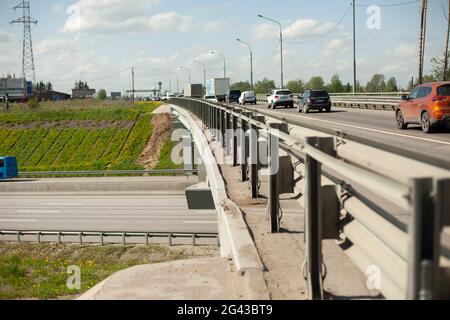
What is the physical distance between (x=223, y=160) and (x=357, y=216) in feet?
32.2

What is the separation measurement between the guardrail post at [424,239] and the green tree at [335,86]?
315ft

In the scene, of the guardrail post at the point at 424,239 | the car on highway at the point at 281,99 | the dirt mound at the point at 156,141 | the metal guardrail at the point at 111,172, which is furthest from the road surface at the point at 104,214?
the guardrail post at the point at 424,239

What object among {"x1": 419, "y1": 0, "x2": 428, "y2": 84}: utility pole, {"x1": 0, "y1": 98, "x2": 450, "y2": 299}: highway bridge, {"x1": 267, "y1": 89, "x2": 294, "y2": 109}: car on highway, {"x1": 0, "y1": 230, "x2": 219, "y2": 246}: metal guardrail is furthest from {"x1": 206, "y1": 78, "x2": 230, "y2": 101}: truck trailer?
{"x1": 0, "y1": 98, "x2": 450, "y2": 299}: highway bridge

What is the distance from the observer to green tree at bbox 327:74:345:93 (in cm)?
9975

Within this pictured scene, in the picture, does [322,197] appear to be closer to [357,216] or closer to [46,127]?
[357,216]

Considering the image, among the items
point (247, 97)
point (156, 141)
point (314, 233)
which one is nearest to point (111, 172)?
point (156, 141)

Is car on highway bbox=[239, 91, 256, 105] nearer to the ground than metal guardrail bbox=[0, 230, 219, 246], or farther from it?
farther from it

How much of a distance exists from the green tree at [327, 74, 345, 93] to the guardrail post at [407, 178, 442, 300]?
96.1 metres

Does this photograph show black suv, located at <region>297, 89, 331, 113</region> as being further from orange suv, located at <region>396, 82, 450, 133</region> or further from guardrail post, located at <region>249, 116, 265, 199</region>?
guardrail post, located at <region>249, 116, 265, 199</region>

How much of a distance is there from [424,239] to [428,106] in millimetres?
18756

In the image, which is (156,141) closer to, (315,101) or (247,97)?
(247,97)

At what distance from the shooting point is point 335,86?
106 m

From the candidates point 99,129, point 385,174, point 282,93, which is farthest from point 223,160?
point 99,129

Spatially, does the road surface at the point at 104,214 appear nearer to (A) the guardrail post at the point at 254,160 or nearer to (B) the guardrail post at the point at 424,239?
(A) the guardrail post at the point at 254,160
